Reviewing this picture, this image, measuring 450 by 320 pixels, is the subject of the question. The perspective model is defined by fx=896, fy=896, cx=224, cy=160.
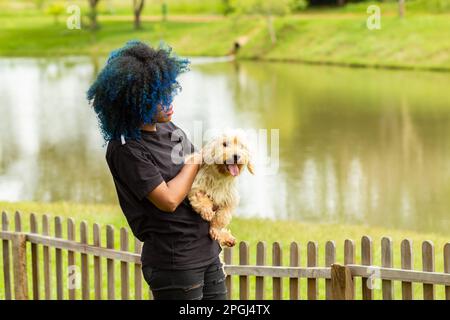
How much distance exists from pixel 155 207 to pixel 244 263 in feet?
7.44

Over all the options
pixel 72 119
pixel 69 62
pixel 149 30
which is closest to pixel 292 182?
pixel 72 119

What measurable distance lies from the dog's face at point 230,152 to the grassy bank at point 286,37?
41879 millimetres

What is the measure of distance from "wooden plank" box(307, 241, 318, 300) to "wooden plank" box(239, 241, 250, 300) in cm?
43

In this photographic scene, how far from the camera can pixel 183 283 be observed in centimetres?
411

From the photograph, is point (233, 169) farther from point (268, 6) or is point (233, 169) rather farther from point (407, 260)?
point (268, 6)

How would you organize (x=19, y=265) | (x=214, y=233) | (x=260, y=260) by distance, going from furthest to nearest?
(x=19, y=265), (x=260, y=260), (x=214, y=233)

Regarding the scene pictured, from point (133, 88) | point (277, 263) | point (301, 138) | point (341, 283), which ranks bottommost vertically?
point (341, 283)

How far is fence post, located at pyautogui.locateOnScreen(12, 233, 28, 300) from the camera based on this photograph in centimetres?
715

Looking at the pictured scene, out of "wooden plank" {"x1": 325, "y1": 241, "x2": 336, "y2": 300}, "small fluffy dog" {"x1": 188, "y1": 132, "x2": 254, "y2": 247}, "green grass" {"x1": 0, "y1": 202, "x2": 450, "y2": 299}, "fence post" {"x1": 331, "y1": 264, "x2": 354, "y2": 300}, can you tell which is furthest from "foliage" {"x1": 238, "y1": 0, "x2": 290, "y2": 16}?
"small fluffy dog" {"x1": 188, "y1": 132, "x2": 254, "y2": 247}

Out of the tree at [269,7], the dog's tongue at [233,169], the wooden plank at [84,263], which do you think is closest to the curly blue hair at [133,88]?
the dog's tongue at [233,169]

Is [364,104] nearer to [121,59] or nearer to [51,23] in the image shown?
[121,59]

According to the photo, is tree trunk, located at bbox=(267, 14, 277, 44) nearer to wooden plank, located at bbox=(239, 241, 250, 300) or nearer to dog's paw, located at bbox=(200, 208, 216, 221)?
wooden plank, located at bbox=(239, 241, 250, 300)

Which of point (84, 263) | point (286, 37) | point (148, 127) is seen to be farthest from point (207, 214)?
point (286, 37)

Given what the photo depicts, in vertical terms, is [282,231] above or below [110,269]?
below
